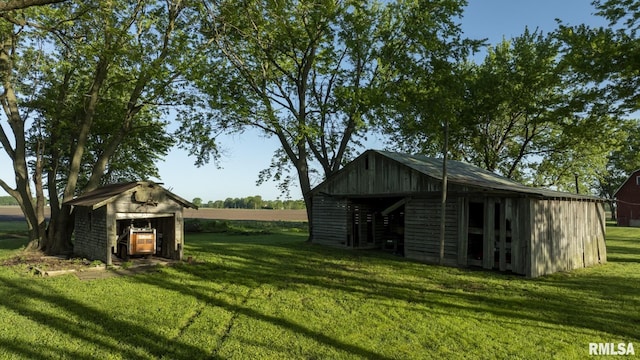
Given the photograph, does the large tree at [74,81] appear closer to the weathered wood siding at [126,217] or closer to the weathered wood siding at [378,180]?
the weathered wood siding at [126,217]

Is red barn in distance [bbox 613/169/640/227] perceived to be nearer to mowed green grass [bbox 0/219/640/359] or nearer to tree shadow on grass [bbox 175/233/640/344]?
mowed green grass [bbox 0/219/640/359]

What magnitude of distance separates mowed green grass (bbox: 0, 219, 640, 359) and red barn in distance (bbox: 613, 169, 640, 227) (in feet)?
150

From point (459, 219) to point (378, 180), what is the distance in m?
5.13

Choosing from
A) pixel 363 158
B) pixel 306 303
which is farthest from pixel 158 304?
pixel 363 158

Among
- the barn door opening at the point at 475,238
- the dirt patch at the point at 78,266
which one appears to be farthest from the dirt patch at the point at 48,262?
the barn door opening at the point at 475,238

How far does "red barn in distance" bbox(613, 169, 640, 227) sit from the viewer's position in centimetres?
5066

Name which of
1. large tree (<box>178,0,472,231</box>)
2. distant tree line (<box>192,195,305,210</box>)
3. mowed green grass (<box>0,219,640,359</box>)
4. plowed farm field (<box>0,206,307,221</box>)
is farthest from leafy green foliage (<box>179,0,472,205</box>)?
distant tree line (<box>192,195,305,210</box>)

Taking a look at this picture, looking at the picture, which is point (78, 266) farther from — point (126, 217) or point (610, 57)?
point (610, 57)

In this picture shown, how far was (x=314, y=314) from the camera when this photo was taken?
364 inches

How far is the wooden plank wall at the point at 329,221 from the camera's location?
2291 cm

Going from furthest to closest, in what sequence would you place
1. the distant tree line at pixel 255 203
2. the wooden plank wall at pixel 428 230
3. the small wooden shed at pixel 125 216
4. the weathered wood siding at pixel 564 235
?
the distant tree line at pixel 255 203, the wooden plank wall at pixel 428 230, the small wooden shed at pixel 125 216, the weathered wood siding at pixel 564 235

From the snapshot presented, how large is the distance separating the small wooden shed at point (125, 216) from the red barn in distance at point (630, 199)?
55744 millimetres

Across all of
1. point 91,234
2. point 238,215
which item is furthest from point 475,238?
point 238,215

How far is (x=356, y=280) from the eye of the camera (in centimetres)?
1324
